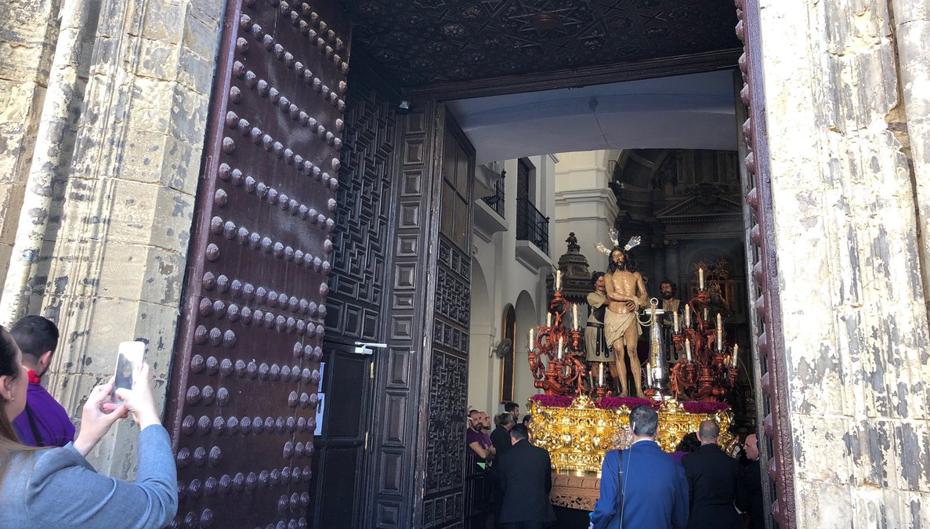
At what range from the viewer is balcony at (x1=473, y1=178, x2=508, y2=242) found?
1105cm

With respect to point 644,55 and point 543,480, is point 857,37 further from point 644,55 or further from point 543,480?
point 543,480

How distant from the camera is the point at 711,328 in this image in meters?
7.76

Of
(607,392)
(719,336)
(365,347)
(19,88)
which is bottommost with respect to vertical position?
(607,392)

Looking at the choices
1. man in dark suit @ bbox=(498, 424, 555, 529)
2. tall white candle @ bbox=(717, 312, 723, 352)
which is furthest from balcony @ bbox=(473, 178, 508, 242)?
man in dark suit @ bbox=(498, 424, 555, 529)

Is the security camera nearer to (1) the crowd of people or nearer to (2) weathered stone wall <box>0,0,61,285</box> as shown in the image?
(1) the crowd of people

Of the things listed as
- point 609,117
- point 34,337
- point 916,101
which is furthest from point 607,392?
point 34,337

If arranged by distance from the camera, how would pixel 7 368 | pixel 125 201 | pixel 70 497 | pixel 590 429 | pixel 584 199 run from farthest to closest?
pixel 584 199 < pixel 590 429 < pixel 125 201 < pixel 7 368 < pixel 70 497

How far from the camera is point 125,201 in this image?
110 inches

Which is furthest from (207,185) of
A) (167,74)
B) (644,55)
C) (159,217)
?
(644,55)

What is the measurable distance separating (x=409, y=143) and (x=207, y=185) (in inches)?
112

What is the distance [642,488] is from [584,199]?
41.9ft

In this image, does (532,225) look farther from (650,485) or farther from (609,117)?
(650,485)

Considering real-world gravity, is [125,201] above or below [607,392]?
above

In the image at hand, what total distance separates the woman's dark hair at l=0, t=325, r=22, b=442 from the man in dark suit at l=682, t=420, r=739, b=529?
4.06 metres
